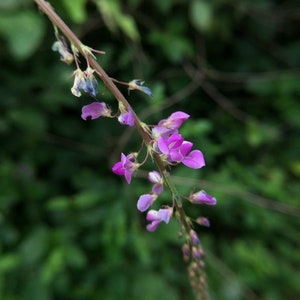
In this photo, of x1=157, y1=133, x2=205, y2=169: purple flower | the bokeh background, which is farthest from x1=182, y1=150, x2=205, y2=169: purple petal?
the bokeh background

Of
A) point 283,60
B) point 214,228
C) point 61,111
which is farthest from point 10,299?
point 283,60

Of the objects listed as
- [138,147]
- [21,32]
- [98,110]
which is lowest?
[138,147]

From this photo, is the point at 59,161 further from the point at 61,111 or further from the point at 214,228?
the point at 214,228

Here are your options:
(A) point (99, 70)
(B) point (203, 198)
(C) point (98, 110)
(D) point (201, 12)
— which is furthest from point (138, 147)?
(A) point (99, 70)

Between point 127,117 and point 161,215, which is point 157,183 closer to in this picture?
point 161,215

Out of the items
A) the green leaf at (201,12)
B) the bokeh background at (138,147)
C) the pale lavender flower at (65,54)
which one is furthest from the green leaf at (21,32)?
the pale lavender flower at (65,54)
